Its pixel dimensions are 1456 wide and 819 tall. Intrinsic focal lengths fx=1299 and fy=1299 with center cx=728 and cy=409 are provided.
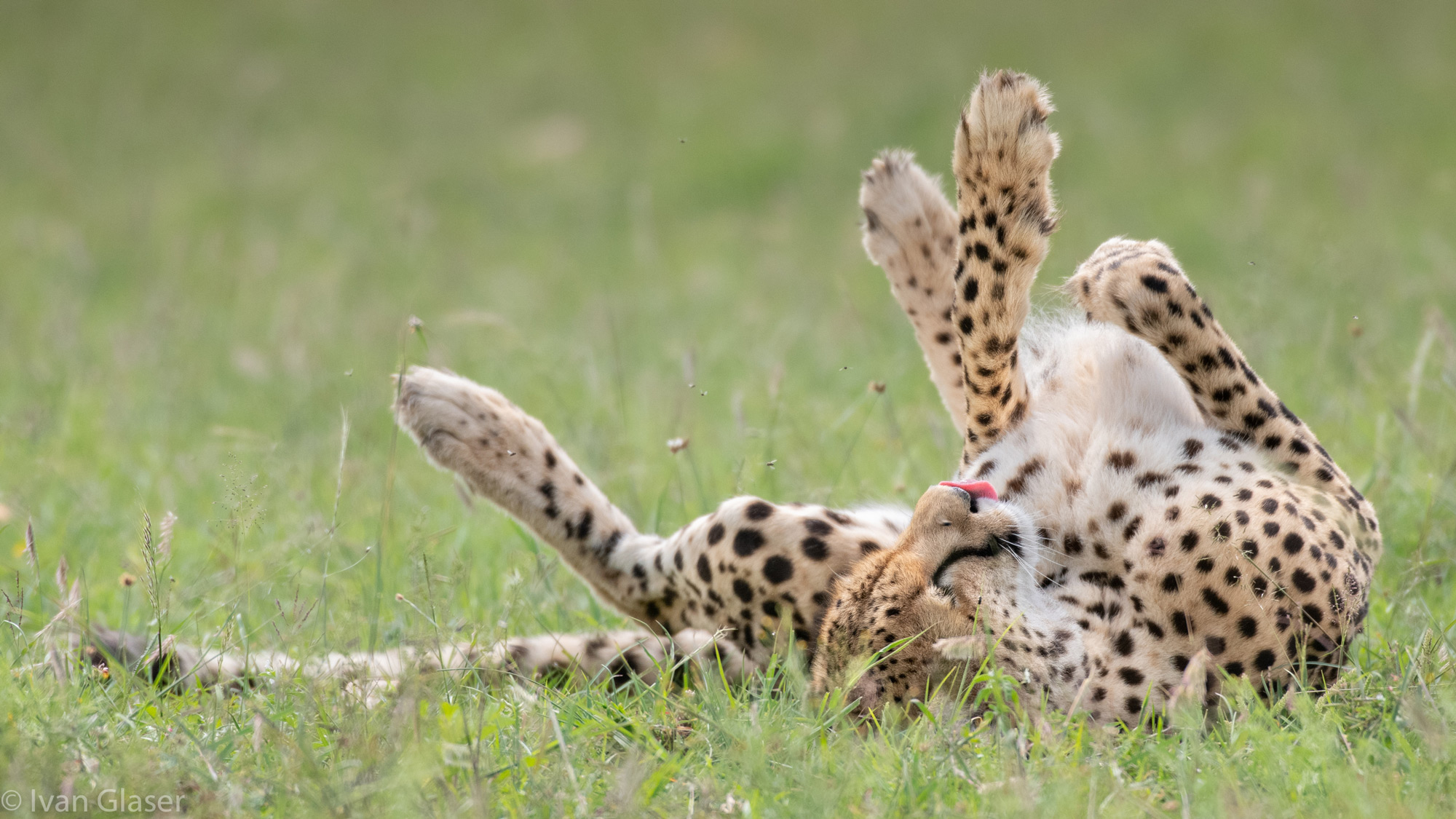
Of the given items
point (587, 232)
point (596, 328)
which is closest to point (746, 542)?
point (596, 328)

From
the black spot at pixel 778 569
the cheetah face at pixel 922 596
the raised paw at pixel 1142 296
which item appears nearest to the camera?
the cheetah face at pixel 922 596

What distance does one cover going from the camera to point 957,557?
2.45 m

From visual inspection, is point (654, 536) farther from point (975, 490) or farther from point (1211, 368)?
point (1211, 368)

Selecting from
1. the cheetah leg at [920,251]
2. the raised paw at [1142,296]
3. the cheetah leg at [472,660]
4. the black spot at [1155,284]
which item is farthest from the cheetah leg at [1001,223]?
the cheetah leg at [472,660]

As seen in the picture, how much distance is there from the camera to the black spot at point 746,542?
291cm

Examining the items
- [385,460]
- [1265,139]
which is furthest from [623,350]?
[1265,139]

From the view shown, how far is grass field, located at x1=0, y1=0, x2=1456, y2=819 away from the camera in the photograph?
209 cm

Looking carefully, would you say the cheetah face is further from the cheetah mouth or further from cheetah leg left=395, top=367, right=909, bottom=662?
cheetah leg left=395, top=367, right=909, bottom=662

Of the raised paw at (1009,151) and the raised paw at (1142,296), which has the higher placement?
the raised paw at (1009,151)

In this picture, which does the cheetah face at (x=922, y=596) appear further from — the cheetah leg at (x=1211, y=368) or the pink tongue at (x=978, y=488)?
the cheetah leg at (x=1211, y=368)

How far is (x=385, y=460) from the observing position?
5039 millimetres

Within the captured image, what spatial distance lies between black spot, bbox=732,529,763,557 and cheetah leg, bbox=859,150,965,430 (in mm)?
866

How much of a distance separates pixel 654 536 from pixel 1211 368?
1412 millimetres

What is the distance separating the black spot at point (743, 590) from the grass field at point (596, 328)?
471 mm
